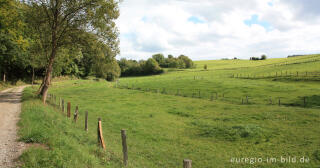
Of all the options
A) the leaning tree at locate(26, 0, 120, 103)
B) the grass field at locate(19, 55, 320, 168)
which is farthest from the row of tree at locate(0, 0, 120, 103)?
the grass field at locate(19, 55, 320, 168)

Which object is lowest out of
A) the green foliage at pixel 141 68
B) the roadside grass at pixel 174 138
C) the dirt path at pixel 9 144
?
the roadside grass at pixel 174 138

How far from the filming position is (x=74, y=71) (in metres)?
90.2

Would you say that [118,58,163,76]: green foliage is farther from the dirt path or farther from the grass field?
the dirt path

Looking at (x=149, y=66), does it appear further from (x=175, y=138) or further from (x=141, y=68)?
(x=175, y=138)

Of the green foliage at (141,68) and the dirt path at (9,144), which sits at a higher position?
the green foliage at (141,68)

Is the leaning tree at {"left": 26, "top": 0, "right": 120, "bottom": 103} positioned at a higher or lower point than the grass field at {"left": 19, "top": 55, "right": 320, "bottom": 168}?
higher

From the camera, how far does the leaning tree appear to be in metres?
24.3

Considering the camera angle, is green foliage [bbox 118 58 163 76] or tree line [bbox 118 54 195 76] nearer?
green foliage [bbox 118 58 163 76]

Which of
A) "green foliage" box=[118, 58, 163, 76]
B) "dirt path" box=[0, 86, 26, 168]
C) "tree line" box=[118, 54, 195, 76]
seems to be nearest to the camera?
"dirt path" box=[0, 86, 26, 168]

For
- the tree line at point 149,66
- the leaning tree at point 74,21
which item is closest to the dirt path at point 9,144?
the leaning tree at point 74,21

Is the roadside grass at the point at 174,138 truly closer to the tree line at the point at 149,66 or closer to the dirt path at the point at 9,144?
the dirt path at the point at 9,144

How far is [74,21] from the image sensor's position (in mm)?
25516

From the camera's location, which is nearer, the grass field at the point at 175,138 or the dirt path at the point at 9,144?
the dirt path at the point at 9,144

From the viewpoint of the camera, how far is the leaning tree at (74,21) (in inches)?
956
